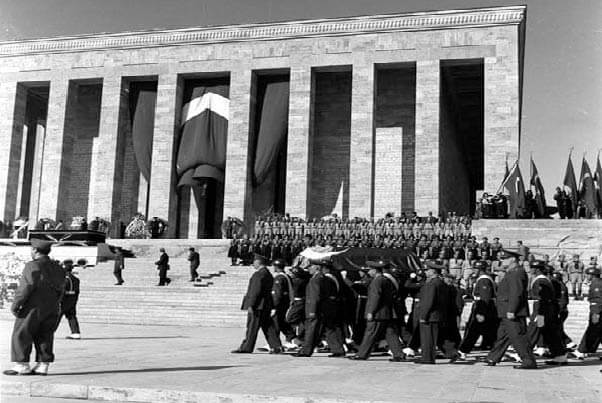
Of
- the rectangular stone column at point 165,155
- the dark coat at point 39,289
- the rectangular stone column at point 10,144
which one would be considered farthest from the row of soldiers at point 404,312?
the rectangular stone column at point 10,144

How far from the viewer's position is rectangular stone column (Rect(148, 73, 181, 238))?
31.0 metres

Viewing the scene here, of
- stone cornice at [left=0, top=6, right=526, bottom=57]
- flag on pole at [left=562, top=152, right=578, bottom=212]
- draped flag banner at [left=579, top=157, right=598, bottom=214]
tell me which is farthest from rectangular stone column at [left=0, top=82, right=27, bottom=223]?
draped flag banner at [left=579, top=157, right=598, bottom=214]

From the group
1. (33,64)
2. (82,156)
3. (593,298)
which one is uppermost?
(33,64)

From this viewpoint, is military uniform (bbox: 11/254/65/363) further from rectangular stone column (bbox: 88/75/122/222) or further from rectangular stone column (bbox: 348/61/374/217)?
rectangular stone column (bbox: 88/75/122/222)

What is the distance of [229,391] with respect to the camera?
642 centimetres

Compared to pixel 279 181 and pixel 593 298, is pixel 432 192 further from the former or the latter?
pixel 593 298

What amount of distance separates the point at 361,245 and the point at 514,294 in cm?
1359

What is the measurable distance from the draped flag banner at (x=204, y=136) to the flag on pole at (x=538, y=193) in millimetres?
13571

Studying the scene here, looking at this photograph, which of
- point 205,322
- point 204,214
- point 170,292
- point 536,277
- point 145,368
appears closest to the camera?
point 145,368

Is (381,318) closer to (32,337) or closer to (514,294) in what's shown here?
(514,294)

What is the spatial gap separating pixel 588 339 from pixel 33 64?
3095 centimetres

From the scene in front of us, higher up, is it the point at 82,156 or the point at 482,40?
the point at 482,40

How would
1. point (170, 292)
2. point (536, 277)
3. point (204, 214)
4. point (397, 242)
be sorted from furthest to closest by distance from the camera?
point (204, 214), point (397, 242), point (170, 292), point (536, 277)

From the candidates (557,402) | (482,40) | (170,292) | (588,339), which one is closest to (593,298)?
(588,339)
